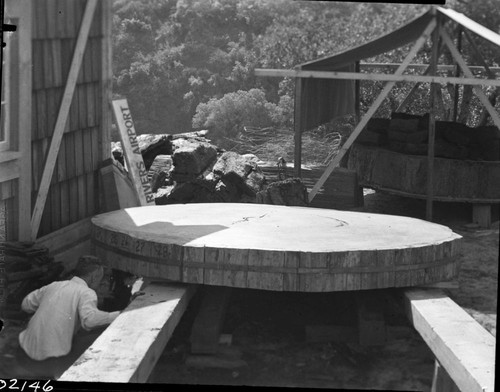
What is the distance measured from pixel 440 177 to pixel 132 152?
3655 millimetres

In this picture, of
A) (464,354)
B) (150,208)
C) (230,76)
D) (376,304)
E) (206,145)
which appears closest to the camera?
(464,354)

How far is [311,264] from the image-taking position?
635cm

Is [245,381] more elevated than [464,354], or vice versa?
[464,354]

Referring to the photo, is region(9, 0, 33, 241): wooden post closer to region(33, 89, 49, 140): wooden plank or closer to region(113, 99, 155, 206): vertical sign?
region(33, 89, 49, 140): wooden plank

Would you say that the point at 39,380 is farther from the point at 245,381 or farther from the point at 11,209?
the point at 11,209

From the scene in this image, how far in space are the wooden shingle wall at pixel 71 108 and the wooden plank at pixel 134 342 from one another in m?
1.65

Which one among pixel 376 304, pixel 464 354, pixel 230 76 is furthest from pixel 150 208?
pixel 230 76

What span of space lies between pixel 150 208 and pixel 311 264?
2.21 metres

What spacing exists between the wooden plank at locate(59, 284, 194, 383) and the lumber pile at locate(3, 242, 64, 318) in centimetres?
73

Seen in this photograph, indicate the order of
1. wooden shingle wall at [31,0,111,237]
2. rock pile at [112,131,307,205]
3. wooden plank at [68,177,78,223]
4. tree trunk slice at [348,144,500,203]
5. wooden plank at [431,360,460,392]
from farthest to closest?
tree trunk slice at [348,144,500,203], rock pile at [112,131,307,205], wooden plank at [68,177,78,223], wooden shingle wall at [31,0,111,237], wooden plank at [431,360,460,392]

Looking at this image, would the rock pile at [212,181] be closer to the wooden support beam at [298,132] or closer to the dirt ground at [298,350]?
the wooden support beam at [298,132]

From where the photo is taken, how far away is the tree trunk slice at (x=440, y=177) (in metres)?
10.6

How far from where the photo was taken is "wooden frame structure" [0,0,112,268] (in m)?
6.90

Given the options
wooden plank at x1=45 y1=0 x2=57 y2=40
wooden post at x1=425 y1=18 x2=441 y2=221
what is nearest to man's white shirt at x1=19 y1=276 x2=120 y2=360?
wooden plank at x1=45 y1=0 x2=57 y2=40
